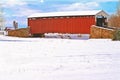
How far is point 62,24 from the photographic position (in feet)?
122

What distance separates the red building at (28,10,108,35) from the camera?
3572 centimetres

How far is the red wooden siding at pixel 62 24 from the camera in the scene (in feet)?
117

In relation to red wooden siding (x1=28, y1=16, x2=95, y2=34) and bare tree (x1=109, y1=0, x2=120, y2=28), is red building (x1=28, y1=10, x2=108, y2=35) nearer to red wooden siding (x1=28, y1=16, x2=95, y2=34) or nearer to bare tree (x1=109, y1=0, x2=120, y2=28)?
red wooden siding (x1=28, y1=16, x2=95, y2=34)

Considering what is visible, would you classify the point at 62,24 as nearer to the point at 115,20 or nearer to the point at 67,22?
the point at 67,22

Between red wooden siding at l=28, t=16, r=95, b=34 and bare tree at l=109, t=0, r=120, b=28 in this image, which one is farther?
bare tree at l=109, t=0, r=120, b=28

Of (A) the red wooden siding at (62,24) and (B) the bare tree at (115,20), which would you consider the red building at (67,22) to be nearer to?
(A) the red wooden siding at (62,24)

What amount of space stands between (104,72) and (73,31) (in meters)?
29.0

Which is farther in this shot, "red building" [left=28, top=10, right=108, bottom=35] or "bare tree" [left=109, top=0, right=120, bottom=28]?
"bare tree" [left=109, top=0, right=120, bottom=28]

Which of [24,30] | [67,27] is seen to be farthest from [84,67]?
[24,30]

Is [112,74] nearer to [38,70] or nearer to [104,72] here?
Answer: [104,72]

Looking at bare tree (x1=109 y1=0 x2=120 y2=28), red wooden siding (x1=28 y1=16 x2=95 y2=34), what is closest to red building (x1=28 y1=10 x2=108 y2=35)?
red wooden siding (x1=28 y1=16 x2=95 y2=34)

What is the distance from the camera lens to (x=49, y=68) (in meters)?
7.84

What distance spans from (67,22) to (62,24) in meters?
0.68

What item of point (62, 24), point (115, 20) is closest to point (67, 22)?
point (62, 24)
